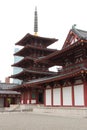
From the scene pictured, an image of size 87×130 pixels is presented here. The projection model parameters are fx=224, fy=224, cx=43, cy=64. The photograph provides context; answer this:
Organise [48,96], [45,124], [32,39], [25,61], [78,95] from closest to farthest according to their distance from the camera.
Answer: [45,124]
[78,95]
[48,96]
[25,61]
[32,39]

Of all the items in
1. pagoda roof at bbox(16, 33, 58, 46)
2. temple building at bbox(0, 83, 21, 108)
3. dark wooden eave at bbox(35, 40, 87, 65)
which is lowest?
temple building at bbox(0, 83, 21, 108)

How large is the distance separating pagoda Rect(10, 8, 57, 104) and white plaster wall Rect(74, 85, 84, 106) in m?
17.8

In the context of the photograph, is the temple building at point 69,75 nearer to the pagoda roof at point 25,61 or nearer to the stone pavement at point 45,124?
the stone pavement at point 45,124

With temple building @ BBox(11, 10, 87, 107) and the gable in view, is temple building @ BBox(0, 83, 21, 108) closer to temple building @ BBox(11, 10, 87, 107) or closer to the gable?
temple building @ BBox(11, 10, 87, 107)

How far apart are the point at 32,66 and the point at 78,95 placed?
85.2 feet

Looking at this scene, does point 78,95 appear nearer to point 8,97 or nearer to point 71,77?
point 71,77

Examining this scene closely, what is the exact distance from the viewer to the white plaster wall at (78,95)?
24.0m

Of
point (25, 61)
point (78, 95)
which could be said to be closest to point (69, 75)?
point (78, 95)

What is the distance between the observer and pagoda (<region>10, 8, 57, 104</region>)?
4475 centimetres

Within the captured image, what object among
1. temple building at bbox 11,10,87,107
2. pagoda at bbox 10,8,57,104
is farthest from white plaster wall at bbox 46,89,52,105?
pagoda at bbox 10,8,57,104

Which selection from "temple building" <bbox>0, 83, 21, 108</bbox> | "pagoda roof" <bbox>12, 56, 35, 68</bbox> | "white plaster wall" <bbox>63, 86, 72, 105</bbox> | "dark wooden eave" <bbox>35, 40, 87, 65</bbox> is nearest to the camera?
"dark wooden eave" <bbox>35, 40, 87, 65</bbox>

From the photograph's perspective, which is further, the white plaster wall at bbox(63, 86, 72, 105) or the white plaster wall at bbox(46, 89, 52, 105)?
the white plaster wall at bbox(46, 89, 52, 105)

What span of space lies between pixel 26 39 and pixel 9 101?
1788 centimetres

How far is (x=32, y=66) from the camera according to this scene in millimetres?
49625
